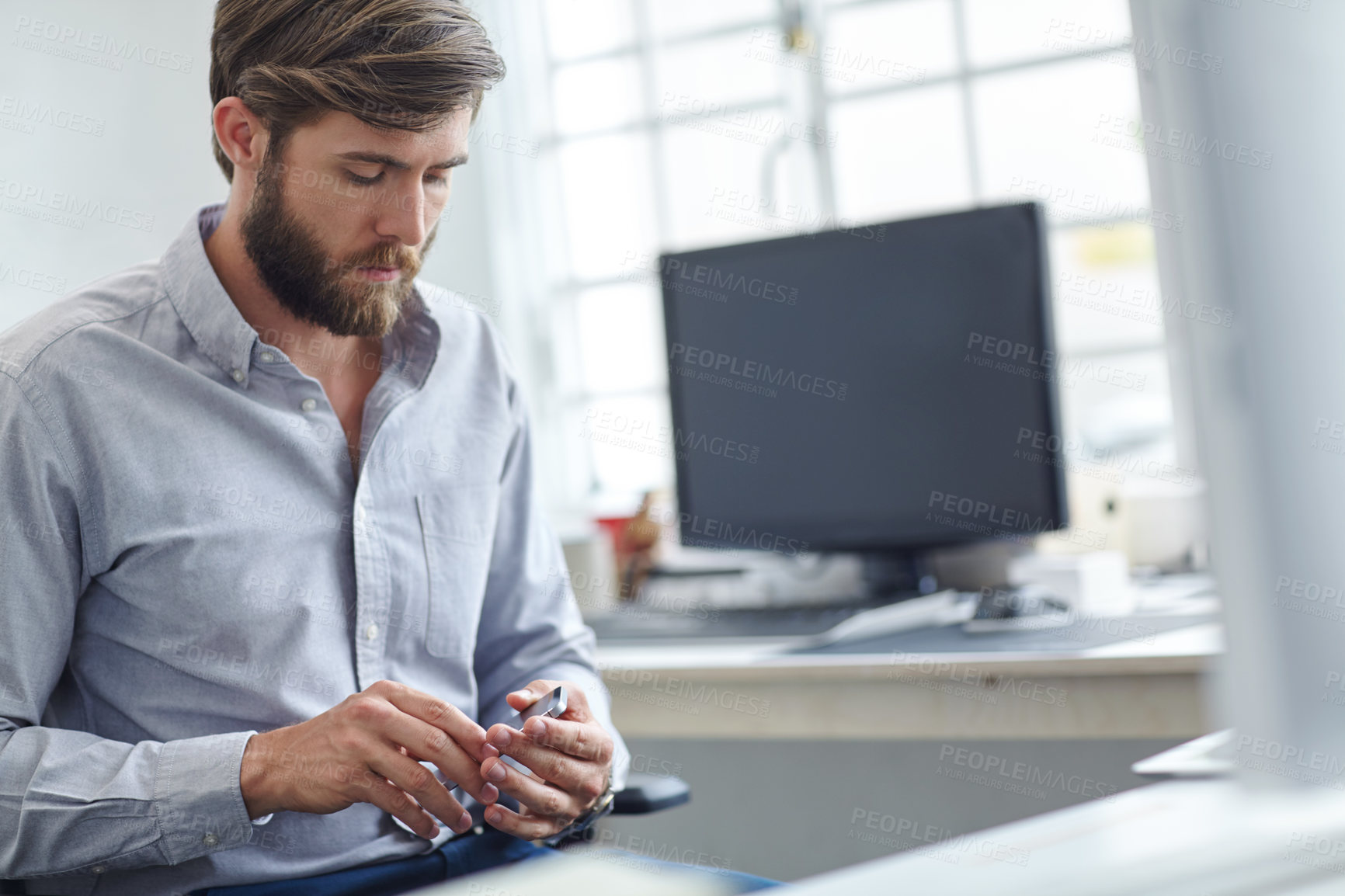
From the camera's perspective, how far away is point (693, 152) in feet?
9.46

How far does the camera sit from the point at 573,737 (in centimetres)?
114

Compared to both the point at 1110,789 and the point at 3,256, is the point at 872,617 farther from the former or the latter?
the point at 3,256

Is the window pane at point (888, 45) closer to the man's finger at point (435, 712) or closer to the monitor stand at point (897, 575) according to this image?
the monitor stand at point (897, 575)

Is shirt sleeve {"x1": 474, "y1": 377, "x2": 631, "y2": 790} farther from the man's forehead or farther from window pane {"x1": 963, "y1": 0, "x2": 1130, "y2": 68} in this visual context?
window pane {"x1": 963, "y1": 0, "x2": 1130, "y2": 68}

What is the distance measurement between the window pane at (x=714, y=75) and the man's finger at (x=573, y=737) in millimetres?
1964

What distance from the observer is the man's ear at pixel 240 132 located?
1.22 m

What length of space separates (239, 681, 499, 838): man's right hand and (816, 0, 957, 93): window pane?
203cm

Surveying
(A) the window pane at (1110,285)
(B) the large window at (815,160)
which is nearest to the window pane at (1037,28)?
(B) the large window at (815,160)

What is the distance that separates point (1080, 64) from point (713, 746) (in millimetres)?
1594

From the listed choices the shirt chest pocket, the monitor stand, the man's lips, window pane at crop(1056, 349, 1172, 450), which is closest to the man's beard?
the man's lips

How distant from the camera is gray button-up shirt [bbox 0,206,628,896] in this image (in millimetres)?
1018

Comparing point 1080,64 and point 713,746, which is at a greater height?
point 1080,64

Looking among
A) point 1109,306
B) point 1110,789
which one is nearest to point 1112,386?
point 1109,306

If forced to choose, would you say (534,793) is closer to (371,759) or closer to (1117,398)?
(371,759)
